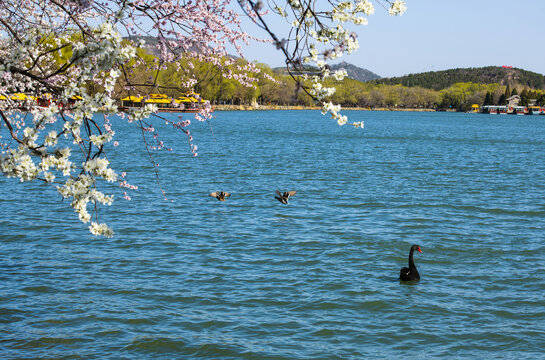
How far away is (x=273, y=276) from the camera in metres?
14.8

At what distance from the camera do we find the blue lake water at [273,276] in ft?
36.3

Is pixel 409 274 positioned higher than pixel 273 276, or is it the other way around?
pixel 409 274

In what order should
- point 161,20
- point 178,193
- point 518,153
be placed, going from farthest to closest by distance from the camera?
point 518,153 < point 178,193 < point 161,20

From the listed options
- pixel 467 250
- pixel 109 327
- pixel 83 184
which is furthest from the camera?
pixel 467 250

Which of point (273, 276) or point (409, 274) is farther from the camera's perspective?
point (273, 276)

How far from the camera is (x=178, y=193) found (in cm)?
2750

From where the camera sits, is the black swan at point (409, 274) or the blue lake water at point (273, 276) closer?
the blue lake water at point (273, 276)

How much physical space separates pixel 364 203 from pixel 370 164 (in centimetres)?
1861

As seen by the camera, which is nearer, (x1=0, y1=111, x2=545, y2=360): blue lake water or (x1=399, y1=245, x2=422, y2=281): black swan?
(x1=0, y1=111, x2=545, y2=360): blue lake water

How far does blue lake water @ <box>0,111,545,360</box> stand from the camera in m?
11.1

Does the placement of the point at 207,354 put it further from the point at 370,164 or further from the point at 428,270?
the point at 370,164

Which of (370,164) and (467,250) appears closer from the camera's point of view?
(467,250)

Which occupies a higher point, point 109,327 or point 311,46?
point 311,46

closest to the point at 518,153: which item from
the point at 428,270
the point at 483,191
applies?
the point at 483,191
